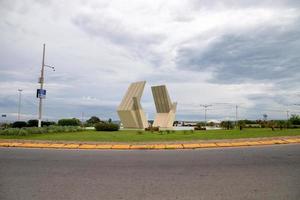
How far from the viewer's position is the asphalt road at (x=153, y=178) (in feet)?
19.0

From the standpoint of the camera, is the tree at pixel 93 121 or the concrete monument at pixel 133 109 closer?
the concrete monument at pixel 133 109

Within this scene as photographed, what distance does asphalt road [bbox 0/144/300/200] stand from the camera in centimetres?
580

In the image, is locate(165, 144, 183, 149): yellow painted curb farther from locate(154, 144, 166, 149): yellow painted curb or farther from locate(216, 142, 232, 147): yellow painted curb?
locate(216, 142, 232, 147): yellow painted curb

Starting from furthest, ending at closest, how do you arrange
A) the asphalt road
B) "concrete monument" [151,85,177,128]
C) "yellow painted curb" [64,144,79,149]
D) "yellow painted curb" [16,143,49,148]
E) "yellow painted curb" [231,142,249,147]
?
"concrete monument" [151,85,177,128], "yellow painted curb" [16,143,49,148], "yellow painted curb" [64,144,79,149], "yellow painted curb" [231,142,249,147], the asphalt road

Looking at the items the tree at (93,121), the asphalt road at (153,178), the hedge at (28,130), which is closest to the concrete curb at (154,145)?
the asphalt road at (153,178)

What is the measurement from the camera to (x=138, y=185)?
653cm

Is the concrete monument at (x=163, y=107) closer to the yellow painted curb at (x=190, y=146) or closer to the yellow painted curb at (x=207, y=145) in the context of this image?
the yellow painted curb at (x=207, y=145)

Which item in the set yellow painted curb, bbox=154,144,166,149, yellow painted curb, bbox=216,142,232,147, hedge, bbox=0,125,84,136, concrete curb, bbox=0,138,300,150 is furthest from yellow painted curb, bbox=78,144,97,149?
hedge, bbox=0,125,84,136

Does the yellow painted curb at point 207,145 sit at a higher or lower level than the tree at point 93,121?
lower

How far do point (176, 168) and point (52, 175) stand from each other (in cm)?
333

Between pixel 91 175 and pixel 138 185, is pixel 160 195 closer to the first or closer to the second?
pixel 138 185

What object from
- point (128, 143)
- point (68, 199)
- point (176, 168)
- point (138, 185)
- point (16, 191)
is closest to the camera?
point (68, 199)

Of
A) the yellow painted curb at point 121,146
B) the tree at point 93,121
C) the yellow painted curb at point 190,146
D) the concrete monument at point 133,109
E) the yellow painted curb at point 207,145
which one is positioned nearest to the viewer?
the yellow painted curb at point 190,146

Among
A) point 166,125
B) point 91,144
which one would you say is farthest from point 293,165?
point 166,125
